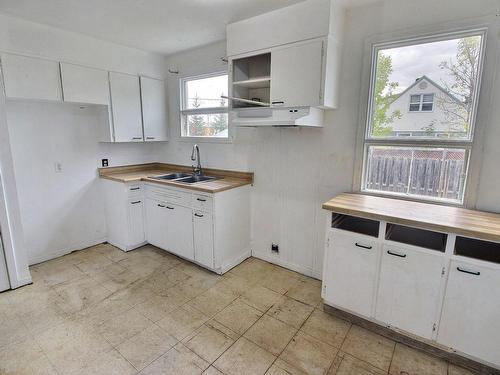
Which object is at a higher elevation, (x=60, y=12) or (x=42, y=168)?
(x=60, y=12)

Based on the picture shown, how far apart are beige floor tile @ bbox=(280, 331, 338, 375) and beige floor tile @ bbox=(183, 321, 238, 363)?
0.42m

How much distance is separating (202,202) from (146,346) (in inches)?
51.8

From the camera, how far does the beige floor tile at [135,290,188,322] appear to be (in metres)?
2.23

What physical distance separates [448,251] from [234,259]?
2001 millimetres

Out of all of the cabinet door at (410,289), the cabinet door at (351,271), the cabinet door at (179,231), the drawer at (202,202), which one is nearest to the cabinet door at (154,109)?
the cabinet door at (179,231)

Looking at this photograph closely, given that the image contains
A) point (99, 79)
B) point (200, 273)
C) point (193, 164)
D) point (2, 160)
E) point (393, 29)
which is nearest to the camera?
point (393, 29)

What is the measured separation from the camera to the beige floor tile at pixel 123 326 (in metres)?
1.98

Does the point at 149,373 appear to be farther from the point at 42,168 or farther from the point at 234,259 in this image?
the point at 42,168

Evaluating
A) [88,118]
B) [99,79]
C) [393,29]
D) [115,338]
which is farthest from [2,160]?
[393,29]

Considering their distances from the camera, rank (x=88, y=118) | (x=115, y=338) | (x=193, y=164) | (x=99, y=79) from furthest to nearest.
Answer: (x=193, y=164) → (x=88, y=118) → (x=99, y=79) → (x=115, y=338)

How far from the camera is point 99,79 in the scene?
3.10 m

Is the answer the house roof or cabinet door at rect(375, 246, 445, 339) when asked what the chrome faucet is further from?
cabinet door at rect(375, 246, 445, 339)

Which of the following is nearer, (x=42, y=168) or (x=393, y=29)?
(x=393, y=29)

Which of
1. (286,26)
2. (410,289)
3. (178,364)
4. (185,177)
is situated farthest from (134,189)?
(410,289)
